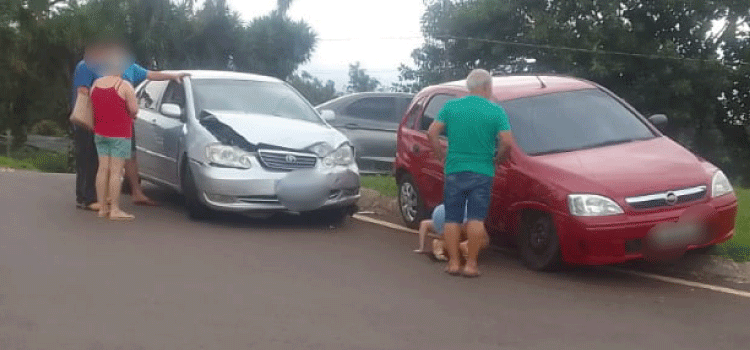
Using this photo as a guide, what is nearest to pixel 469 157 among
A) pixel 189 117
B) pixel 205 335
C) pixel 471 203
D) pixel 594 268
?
pixel 471 203

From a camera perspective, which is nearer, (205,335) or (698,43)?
(205,335)

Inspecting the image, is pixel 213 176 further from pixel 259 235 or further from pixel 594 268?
pixel 594 268

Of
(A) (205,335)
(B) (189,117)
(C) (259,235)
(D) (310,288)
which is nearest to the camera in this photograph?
(A) (205,335)

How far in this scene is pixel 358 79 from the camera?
51500 millimetres

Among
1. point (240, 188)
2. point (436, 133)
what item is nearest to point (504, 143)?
A: point (436, 133)

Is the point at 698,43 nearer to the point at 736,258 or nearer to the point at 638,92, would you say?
the point at 638,92

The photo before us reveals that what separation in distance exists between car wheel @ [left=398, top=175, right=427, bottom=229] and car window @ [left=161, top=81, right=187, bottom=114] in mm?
2415

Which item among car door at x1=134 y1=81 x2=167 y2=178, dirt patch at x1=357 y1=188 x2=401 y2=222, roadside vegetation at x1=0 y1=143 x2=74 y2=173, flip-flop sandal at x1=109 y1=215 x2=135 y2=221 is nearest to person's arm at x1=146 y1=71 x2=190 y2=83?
car door at x1=134 y1=81 x2=167 y2=178

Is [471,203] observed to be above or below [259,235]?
above

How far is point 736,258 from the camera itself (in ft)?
31.0

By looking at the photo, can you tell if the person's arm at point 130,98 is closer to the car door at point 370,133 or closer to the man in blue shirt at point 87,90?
the man in blue shirt at point 87,90

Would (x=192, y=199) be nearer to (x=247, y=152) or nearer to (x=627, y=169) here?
(x=247, y=152)

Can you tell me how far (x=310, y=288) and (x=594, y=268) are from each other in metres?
2.57

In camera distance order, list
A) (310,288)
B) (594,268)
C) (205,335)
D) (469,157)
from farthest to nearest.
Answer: (594,268), (469,157), (310,288), (205,335)
